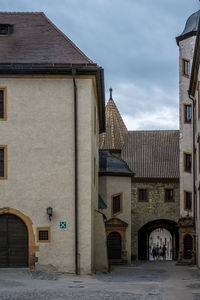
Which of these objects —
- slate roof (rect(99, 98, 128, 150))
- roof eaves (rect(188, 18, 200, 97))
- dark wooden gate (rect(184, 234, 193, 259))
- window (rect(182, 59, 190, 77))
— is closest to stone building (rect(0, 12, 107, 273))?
roof eaves (rect(188, 18, 200, 97))

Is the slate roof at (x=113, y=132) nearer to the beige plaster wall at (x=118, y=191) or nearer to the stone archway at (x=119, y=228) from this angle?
the beige plaster wall at (x=118, y=191)

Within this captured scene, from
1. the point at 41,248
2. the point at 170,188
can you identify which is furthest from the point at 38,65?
the point at 170,188

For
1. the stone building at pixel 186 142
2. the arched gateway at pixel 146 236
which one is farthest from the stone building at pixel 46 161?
the arched gateway at pixel 146 236

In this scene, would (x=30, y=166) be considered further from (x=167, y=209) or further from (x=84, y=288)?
(x=167, y=209)

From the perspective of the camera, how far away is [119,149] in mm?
51125

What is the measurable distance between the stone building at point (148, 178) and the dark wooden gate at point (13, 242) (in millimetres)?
25436

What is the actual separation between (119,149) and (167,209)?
6.86 metres

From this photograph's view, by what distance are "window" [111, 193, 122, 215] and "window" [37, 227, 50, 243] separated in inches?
726

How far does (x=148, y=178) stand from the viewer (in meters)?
48.5

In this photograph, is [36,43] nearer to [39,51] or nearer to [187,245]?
[39,51]

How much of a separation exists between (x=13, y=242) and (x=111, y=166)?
18.3m

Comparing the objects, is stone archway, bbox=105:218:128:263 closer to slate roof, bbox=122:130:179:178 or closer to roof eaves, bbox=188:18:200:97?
slate roof, bbox=122:130:179:178

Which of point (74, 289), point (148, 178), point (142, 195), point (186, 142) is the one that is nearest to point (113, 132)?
point (148, 178)

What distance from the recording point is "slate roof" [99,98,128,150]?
50969mm
